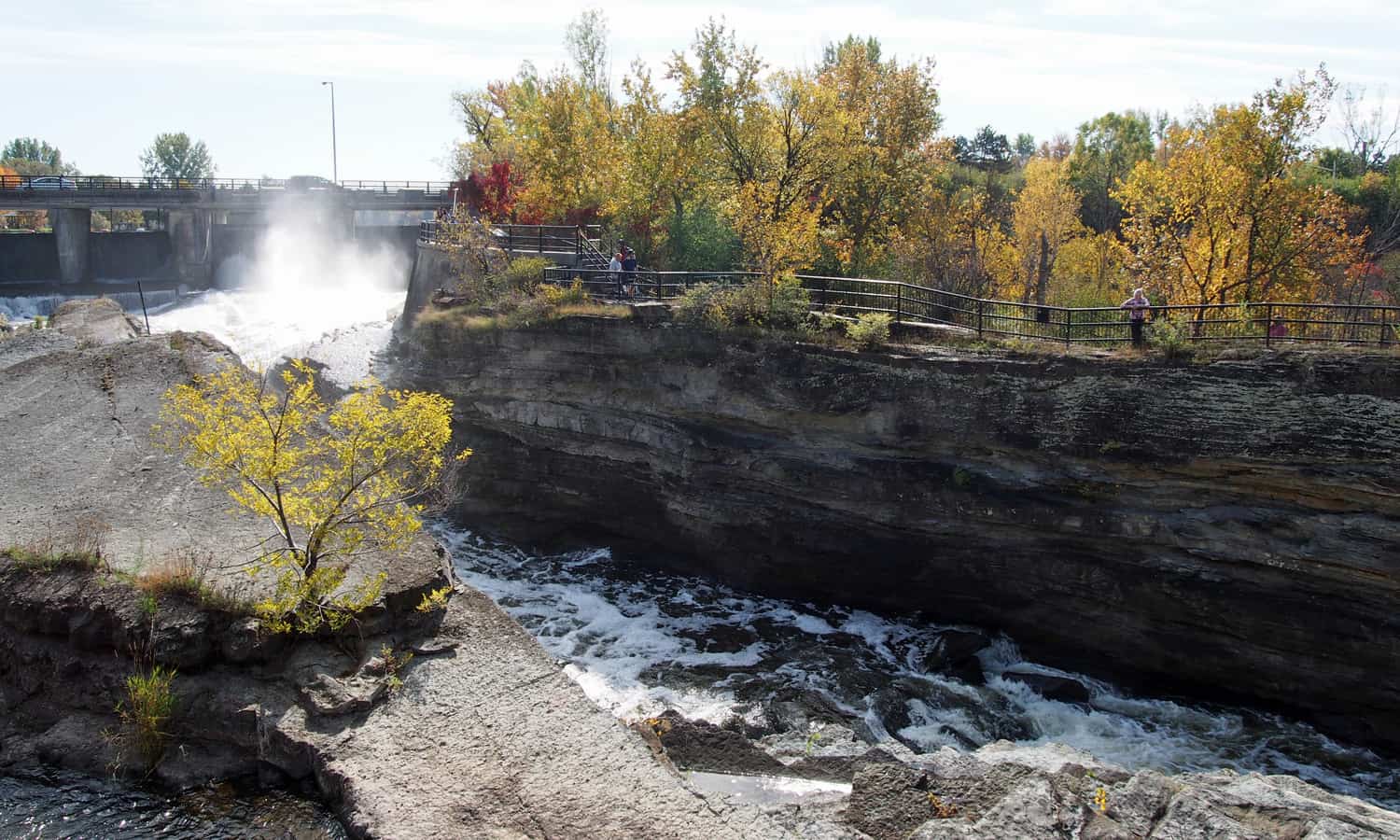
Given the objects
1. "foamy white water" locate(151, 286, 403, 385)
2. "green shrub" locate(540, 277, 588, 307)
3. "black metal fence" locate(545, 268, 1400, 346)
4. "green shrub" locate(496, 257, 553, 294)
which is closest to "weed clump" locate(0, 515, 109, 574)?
"green shrub" locate(540, 277, 588, 307)

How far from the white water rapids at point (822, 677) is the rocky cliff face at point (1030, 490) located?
0.84 metres

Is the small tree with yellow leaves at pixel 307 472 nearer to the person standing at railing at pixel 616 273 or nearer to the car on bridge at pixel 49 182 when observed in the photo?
the person standing at railing at pixel 616 273

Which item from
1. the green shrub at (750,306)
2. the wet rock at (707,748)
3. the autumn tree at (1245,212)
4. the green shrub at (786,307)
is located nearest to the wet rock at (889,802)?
the wet rock at (707,748)

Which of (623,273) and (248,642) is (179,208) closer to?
(623,273)

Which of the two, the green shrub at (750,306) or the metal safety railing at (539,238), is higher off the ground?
the metal safety railing at (539,238)

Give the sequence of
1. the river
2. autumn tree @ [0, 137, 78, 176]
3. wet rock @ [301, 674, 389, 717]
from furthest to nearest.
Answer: autumn tree @ [0, 137, 78, 176], the river, wet rock @ [301, 674, 389, 717]

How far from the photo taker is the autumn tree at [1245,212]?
2055 cm

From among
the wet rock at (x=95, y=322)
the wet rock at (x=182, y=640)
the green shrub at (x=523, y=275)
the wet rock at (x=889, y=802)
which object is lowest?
the wet rock at (x=889, y=802)

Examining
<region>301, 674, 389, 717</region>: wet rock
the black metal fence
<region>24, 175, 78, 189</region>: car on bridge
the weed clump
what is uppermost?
<region>24, 175, 78, 189</region>: car on bridge

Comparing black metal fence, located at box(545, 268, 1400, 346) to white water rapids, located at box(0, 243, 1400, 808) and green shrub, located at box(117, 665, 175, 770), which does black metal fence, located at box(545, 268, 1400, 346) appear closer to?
white water rapids, located at box(0, 243, 1400, 808)

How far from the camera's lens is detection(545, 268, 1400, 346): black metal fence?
1647 cm

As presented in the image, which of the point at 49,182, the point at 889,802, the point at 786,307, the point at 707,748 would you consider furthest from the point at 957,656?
the point at 49,182

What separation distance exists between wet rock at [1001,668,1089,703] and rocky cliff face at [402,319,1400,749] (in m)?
1.06

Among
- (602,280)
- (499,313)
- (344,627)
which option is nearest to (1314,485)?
(344,627)
